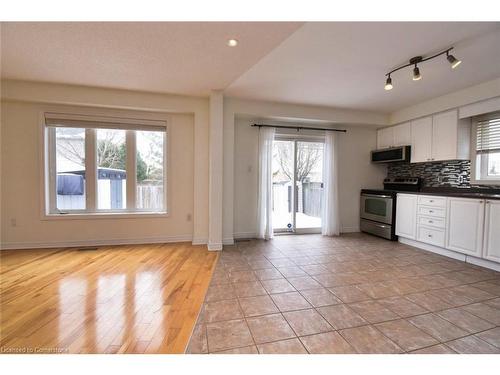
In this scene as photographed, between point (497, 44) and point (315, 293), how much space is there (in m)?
3.02

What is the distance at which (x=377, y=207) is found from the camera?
432 centimetres

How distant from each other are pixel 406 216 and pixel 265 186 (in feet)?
8.20

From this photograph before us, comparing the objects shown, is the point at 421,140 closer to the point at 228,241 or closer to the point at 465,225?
the point at 465,225

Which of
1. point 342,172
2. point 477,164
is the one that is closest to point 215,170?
point 342,172

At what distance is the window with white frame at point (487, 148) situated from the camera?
3.20 metres

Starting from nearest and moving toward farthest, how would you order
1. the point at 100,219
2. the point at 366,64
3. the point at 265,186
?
the point at 366,64, the point at 100,219, the point at 265,186

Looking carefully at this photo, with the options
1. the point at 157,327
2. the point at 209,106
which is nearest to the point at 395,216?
the point at 209,106

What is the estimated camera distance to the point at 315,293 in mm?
2145

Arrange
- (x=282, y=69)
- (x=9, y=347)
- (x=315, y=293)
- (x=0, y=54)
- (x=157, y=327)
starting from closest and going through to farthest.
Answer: (x=9, y=347) < (x=157, y=327) < (x=315, y=293) < (x=0, y=54) < (x=282, y=69)

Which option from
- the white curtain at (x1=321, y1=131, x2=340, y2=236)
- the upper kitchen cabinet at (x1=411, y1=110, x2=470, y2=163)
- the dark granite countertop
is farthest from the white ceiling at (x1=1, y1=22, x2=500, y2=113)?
the dark granite countertop

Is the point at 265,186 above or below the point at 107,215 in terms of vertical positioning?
above

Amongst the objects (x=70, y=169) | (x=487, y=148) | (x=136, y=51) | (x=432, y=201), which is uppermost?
(x=136, y=51)

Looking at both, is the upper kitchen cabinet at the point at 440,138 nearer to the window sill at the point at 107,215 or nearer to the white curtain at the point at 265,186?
the white curtain at the point at 265,186

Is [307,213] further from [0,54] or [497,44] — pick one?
[0,54]
